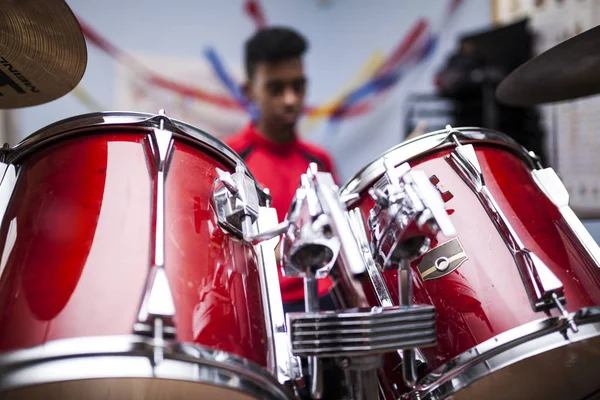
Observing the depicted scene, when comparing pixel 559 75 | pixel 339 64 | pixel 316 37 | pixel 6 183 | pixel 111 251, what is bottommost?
pixel 111 251

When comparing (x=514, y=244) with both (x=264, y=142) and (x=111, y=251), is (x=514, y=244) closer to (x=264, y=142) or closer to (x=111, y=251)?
(x=111, y=251)

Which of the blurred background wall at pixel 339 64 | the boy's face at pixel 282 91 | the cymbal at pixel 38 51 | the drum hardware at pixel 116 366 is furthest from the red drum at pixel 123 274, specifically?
the blurred background wall at pixel 339 64

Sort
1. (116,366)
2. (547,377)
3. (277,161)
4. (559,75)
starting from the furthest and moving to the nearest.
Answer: (277,161) → (559,75) → (547,377) → (116,366)

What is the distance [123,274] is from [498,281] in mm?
515

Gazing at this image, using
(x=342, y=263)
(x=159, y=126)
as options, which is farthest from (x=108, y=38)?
(x=342, y=263)

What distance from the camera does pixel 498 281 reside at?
843 millimetres

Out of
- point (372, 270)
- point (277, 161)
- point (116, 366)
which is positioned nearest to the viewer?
point (116, 366)

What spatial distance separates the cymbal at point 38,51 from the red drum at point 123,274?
16 cm

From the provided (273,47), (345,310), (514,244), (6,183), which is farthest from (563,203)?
(273,47)

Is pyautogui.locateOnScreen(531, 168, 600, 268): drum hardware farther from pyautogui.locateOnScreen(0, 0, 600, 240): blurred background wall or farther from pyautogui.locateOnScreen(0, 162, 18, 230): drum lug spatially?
pyautogui.locateOnScreen(0, 0, 600, 240): blurred background wall

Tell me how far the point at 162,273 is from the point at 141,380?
135 millimetres

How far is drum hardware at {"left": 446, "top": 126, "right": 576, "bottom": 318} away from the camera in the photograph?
81 centimetres

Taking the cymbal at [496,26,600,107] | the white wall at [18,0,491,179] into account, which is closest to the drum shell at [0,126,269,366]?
the cymbal at [496,26,600,107]

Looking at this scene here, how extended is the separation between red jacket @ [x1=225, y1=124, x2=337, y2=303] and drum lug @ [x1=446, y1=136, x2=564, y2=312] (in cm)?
81
